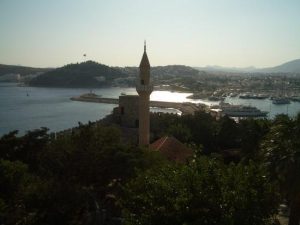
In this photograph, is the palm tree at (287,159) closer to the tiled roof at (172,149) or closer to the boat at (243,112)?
the tiled roof at (172,149)

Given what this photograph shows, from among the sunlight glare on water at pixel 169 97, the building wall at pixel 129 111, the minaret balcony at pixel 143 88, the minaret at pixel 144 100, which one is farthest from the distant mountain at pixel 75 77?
the minaret balcony at pixel 143 88

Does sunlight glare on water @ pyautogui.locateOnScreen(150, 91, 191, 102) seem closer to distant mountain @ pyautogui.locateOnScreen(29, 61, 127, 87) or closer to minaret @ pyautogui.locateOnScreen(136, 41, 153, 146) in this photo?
distant mountain @ pyautogui.locateOnScreen(29, 61, 127, 87)

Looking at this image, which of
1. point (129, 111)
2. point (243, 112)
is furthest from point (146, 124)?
point (243, 112)

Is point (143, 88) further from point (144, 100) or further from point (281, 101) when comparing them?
point (281, 101)

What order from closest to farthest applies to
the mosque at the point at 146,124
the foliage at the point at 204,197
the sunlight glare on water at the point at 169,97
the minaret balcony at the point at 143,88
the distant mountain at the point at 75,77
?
1. the foliage at the point at 204,197
2. the mosque at the point at 146,124
3. the minaret balcony at the point at 143,88
4. the sunlight glare on water at the point at 169,97
5. the distant mountain at the point at 75,77

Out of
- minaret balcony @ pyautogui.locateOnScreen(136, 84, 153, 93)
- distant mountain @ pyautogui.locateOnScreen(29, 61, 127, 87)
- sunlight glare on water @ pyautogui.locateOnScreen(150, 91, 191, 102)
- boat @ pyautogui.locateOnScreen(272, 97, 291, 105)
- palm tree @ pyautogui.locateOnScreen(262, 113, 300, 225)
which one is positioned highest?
minaret balcony @ pyautogui.locateOnScreen(136, 84, 153, 93)

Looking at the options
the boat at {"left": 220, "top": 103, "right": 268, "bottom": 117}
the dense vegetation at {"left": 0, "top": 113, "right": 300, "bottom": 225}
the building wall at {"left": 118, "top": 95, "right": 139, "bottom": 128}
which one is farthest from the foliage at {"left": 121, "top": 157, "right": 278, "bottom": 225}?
the boat at {"left": 220, "top": 103, "right": 268, "bottom": 117}

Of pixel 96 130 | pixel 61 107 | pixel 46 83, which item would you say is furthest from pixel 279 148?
pixel 46 83
